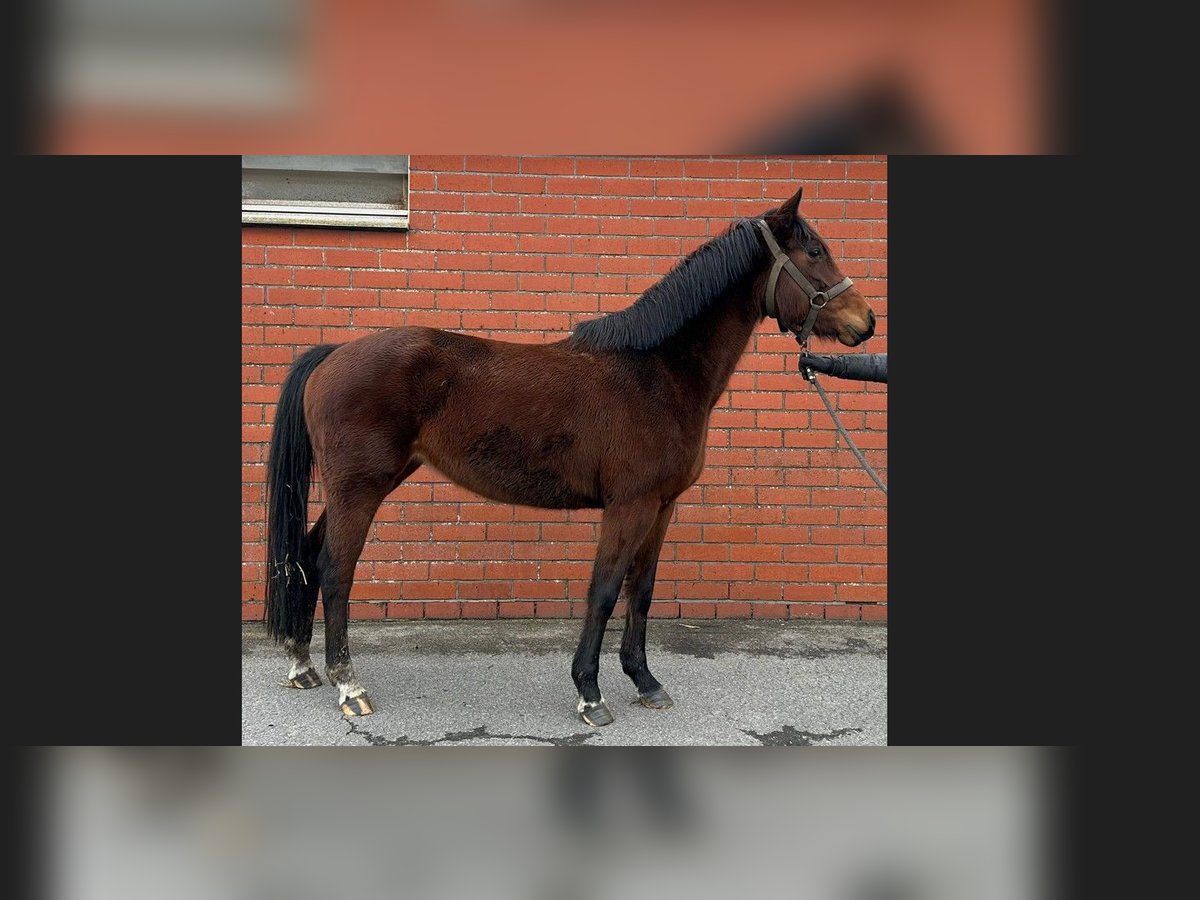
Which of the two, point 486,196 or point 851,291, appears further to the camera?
point 486,196

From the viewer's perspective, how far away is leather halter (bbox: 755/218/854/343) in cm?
312

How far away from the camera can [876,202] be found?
4422 mm

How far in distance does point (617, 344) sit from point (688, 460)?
585 mm

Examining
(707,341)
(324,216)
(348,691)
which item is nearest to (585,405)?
(707,341)

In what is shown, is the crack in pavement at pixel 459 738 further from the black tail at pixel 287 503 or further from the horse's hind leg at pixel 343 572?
the black tail at pixel 287 503

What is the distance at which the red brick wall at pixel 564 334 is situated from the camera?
433 cm

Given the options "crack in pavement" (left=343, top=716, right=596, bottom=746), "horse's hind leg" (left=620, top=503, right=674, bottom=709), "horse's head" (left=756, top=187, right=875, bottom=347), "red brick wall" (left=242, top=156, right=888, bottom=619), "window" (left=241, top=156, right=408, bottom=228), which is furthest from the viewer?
"red brick wall" (left=242, top=156, right=888, bottom=619)

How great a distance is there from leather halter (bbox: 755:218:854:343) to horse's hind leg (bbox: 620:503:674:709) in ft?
3.14

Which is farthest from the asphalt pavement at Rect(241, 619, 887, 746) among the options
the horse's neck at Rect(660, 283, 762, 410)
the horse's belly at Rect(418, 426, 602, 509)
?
the horse's neck at Rect(660, 283, 762, 410)

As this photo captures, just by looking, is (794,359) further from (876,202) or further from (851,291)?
(851,291)

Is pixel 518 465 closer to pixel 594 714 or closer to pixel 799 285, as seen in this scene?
pixel 594 714

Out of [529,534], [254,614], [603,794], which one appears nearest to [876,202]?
[529,534]

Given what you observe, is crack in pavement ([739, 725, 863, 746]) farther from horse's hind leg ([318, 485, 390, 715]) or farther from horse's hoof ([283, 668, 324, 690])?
horse's hoof ([283, 668, 324, 690])

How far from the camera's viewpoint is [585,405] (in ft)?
10.4
